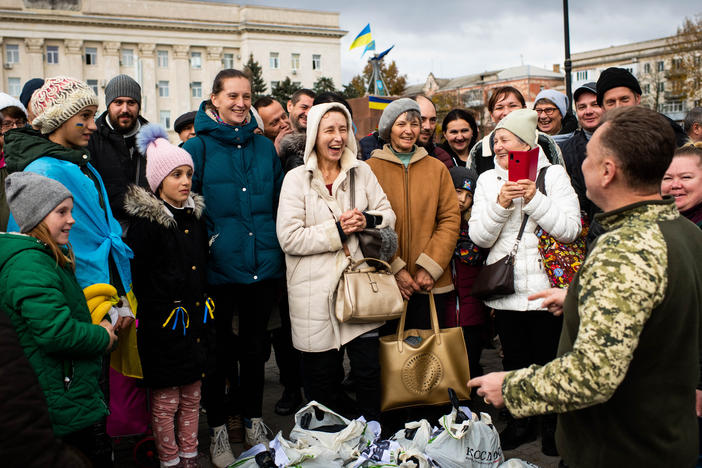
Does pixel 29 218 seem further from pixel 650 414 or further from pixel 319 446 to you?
pixel 650 414

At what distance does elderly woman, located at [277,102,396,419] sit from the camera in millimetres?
4082

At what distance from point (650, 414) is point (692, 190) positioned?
5.70ft

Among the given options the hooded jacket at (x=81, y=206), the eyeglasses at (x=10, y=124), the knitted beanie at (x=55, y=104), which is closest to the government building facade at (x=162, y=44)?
the eyeglasses at (x=10, y=124)

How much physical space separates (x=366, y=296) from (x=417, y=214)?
884 millimetres

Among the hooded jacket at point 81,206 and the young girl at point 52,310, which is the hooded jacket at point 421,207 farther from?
the young girl at point 52,310

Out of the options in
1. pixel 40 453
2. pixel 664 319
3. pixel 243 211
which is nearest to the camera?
pixel 40 453

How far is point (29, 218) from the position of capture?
9.28 feet

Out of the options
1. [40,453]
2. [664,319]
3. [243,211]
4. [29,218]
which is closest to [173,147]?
[243,211]

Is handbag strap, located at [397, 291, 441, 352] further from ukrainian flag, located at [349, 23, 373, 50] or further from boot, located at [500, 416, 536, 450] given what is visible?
ukrainian flag, located at [349, 23, 373, 50]

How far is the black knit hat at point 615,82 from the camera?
4.80 m

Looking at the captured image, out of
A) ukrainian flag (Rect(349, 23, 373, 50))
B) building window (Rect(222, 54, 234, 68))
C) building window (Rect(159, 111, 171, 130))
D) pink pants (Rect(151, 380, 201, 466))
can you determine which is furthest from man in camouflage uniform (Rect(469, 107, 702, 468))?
building window (Rect(222, 54, 234, 68))

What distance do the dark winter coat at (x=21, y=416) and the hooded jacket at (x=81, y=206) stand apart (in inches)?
72.0

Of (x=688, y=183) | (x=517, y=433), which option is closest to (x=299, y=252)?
(x=517, y=433)

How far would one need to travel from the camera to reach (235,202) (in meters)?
4.27
